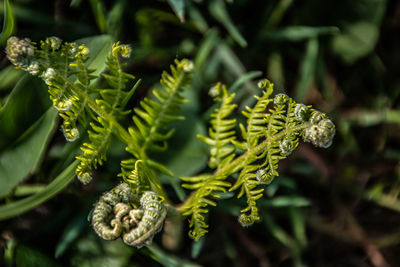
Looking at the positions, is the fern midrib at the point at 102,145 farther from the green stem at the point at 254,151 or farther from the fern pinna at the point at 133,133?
the green stem at the point at 254,151

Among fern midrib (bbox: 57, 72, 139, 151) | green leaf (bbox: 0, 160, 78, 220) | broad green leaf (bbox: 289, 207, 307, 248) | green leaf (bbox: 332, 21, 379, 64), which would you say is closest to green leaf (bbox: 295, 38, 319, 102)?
green leaf (bbox: 332, 21, 379, 64)

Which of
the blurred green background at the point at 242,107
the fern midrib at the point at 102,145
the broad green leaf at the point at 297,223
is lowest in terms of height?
the broad green leaf at the point at 297,223

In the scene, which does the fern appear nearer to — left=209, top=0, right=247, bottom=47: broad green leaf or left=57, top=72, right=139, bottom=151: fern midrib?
left=57, top=72, right=139, bottom=151: fern midrib

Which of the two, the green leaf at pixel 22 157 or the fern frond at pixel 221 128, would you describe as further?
the green leaf at pixel 22 157

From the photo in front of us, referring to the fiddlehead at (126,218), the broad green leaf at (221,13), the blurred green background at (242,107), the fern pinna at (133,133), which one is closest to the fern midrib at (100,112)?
the fern pinna at (133,133)

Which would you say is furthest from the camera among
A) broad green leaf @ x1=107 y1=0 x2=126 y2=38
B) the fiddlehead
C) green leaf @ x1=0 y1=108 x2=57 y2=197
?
broad green leaf @ x1=107 y1=0 x2=126 y2=38

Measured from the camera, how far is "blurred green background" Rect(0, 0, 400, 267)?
118 centimetres

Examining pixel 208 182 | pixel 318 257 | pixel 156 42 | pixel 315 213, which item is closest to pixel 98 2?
pixel 156 42

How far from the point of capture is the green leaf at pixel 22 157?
1061 millimetres

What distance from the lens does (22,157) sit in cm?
108

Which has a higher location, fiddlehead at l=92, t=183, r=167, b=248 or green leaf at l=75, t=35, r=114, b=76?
green leaf at l=75, t=35, r=114, b=76

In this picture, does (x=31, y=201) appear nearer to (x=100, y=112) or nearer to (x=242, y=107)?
(x=100, y=112)

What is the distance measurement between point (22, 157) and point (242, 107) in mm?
743

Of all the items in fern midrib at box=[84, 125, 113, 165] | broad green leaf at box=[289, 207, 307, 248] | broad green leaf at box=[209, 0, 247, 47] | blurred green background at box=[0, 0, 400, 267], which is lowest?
broad green leaf at box=[289, 207, 307, 248]
